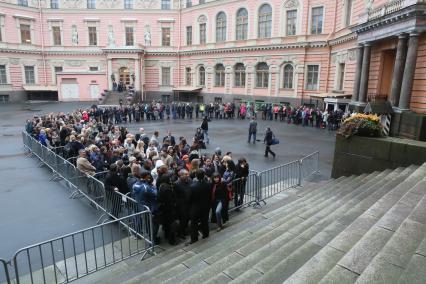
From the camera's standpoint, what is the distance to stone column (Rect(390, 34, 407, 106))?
1703cm

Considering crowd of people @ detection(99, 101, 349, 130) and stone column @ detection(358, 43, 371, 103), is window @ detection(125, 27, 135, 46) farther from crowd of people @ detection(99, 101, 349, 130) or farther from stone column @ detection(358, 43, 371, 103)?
stone column @ detection(358, 43, 371, 103)

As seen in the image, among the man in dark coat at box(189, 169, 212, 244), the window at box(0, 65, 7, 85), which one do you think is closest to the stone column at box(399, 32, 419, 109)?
the man in dark coat at box(189, 169, 212, 244)

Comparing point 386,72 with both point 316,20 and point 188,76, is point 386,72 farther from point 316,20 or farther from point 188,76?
point 188,76

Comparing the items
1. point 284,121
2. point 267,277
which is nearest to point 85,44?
point 284,121

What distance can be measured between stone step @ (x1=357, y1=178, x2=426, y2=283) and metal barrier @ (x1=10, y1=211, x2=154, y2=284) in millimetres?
4339

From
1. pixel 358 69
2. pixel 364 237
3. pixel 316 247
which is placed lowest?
pixel 316 247

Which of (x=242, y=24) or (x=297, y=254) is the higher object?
(x=242, y=24)

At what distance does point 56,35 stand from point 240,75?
1009 inches

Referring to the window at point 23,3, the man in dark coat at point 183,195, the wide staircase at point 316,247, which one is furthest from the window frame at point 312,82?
the window at point 23,3

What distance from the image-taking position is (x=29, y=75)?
42500 millimetres

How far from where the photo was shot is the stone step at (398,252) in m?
3.51

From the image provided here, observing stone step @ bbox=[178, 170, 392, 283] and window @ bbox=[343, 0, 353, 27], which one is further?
window @ bbox=[343, 0, 353, 27]

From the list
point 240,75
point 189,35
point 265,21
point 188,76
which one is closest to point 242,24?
point 265,21

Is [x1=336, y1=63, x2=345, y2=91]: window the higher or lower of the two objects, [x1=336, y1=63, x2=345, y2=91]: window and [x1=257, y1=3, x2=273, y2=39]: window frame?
the lower
